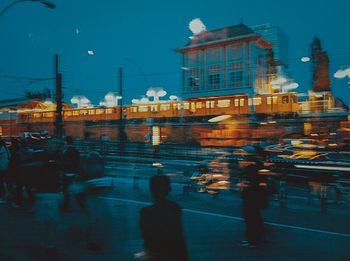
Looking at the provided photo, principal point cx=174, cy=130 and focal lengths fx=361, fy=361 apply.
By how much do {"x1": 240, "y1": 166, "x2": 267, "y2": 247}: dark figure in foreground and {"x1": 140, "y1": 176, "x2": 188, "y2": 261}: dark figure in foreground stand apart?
10.2ft

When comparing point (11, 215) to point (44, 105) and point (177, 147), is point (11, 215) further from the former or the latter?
point (44, 105)

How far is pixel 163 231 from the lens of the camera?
2.68 metres

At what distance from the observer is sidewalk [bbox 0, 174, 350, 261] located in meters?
5.21

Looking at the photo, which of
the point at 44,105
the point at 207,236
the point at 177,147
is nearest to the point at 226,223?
the point at 207,236

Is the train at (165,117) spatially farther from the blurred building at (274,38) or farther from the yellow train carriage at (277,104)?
the blurred building at (274,38)

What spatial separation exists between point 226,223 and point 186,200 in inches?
95.1

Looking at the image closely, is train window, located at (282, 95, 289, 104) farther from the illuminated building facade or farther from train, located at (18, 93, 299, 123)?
the illuminated building facade

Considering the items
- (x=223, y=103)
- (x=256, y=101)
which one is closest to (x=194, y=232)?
(x=256, y=101)

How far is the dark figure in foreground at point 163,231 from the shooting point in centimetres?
267

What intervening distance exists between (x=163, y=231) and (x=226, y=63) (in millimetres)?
38740

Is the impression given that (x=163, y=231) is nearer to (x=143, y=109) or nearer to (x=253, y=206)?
(x=253, y=206)

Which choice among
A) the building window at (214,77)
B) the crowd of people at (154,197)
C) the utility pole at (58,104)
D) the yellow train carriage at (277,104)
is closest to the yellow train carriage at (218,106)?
the yellow train carriage at (277,104)

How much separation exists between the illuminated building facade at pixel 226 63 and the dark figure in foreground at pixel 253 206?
32.2 metres

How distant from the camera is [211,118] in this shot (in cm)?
3353
